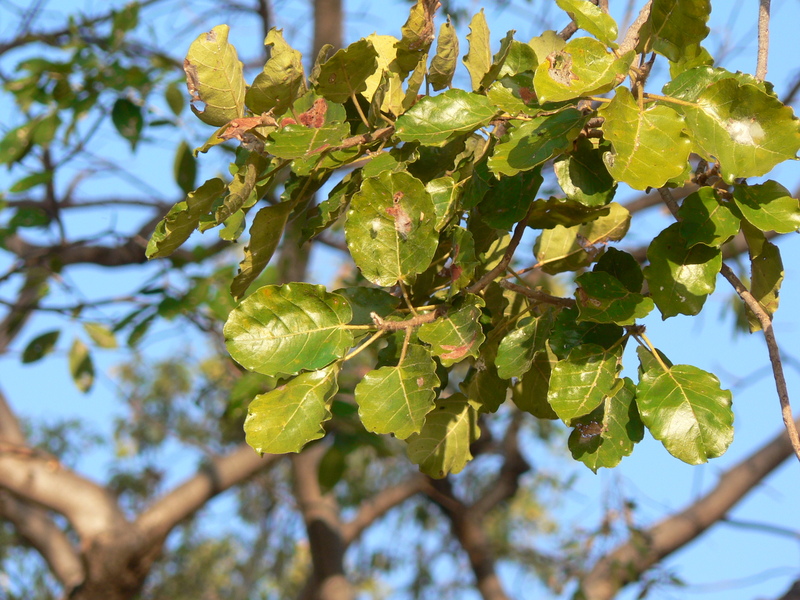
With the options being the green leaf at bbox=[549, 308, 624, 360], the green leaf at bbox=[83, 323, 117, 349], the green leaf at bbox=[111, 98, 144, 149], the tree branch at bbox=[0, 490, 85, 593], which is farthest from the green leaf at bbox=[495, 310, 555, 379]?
the tree branch at bbox=[0, 490, 85, 593]

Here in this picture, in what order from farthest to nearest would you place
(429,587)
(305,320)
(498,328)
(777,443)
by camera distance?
(429,587) → (777,443) → (498,328) → (305,320)

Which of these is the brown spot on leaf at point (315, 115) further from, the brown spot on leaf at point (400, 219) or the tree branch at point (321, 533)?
the tree branch at point (321, 533)

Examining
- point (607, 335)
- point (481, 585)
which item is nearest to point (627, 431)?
point (607, 335)

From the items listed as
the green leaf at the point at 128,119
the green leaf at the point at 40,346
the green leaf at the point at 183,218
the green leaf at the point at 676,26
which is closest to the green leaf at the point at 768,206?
the green leaf at the point at 676,26

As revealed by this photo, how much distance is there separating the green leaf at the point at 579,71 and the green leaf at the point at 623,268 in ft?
0.59

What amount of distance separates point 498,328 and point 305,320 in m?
0.21

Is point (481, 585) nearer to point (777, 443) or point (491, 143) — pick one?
point (777, 443)

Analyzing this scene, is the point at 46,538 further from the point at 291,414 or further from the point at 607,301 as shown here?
the point at 607,301

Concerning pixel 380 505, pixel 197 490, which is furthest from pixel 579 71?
pixel 380 505

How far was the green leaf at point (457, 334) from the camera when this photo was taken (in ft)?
2.17

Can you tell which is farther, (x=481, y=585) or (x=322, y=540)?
(x=481, y=585)

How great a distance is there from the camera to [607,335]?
0.72 meters

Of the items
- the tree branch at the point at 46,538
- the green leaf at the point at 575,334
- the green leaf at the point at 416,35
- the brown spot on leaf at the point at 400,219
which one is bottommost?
the tree branch at the point at 46,538

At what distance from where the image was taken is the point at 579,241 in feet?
2.95
